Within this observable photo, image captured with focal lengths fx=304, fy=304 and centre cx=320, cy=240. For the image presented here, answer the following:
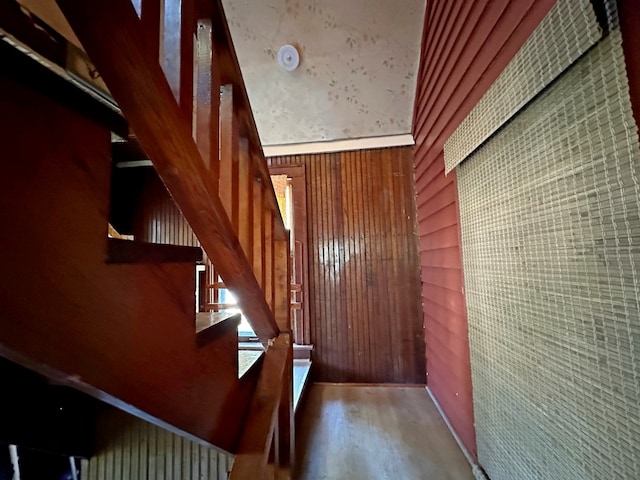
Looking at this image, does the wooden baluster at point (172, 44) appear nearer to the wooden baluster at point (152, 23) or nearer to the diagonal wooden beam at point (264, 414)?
the wooden baluster at point (152, 23)

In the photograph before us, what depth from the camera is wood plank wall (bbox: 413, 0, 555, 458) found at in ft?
4.61

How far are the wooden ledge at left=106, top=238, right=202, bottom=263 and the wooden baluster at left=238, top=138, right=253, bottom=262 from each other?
0.22m

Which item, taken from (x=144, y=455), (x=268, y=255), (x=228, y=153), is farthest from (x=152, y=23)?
(x=144, y=455)

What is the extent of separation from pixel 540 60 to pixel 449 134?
1.08m

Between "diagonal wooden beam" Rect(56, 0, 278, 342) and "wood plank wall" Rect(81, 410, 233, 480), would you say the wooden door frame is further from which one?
"diagonal wooden beam" Rect(56, 0, 278, 342)

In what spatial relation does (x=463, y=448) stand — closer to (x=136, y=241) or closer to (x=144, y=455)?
(x=144, y=455)

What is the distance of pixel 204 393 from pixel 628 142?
49.6 inches

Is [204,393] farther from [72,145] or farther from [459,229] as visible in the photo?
[459,229]

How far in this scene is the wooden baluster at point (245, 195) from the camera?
0.99 metres

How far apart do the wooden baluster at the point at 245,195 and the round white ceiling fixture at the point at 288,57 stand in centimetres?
205

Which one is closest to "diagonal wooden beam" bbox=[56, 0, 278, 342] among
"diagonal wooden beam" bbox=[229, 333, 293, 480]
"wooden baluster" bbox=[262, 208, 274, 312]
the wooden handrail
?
the wooden handrail

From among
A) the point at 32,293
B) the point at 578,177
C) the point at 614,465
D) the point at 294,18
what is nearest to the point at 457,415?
the point at 614,465

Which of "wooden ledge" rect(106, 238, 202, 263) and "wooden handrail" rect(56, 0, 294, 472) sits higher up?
"wooden handrail" rect(56, 0, 294, 472)

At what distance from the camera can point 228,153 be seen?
0.86 meters
